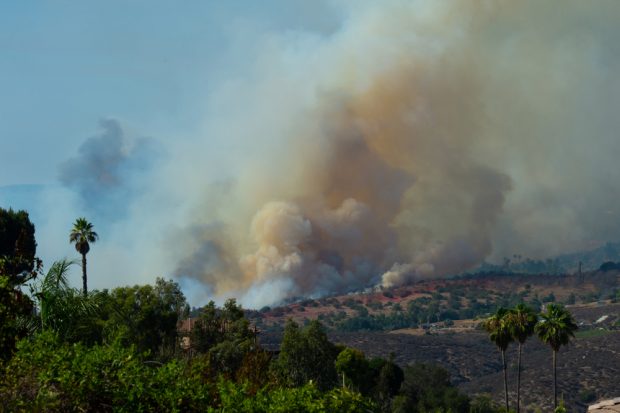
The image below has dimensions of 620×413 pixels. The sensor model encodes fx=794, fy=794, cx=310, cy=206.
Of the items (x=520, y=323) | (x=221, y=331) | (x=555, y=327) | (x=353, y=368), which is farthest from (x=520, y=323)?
(x=221, y=331)

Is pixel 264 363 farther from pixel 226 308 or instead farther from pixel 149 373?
pixel 226 308

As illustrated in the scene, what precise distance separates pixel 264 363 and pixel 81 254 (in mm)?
47348

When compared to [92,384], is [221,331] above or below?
above

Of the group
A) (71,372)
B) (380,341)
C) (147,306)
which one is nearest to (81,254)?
(147,306)

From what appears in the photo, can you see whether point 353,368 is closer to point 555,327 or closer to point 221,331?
point 221,331

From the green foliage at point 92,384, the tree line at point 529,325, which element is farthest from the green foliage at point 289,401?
the tree line at point 529,325

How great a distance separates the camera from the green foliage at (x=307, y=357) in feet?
243

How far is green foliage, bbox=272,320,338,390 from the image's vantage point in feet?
243

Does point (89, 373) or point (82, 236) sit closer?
point (89, 373)

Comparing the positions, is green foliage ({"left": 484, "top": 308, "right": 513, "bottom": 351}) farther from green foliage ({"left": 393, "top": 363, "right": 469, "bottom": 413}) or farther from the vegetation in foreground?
the vegetation in foreground

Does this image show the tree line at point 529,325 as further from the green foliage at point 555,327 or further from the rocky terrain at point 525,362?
the rocky terrain at point 525,362

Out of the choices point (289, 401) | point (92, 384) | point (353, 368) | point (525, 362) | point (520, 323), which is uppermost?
point (525, 362)

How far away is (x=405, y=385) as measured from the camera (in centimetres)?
9375

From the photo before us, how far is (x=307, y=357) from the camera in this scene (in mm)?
75562
